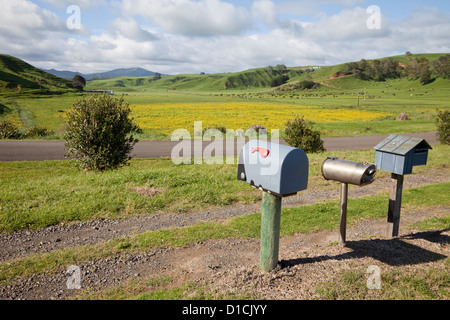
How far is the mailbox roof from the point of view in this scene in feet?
21.9

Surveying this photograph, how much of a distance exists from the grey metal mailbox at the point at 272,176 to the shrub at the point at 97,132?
9.06 meters

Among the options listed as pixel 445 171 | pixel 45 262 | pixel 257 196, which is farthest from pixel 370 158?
pixel 45 262

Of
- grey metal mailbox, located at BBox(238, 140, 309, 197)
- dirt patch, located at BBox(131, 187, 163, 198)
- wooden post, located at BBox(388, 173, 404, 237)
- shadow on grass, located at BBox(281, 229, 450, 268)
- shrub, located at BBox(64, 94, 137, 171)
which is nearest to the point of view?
grey metal mailbox, located at BBox(238, 140, 309, 197)

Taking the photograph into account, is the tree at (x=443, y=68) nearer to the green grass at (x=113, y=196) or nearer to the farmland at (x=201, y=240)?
the farmland at (x=201, y=240)

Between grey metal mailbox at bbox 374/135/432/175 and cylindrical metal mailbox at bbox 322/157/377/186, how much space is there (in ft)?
4.85

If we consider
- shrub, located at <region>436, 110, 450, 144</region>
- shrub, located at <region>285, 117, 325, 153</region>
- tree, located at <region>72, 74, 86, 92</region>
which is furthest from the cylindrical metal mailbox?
tree, located at <region>72, 74, 86, 92</region>

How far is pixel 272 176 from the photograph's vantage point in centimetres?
461

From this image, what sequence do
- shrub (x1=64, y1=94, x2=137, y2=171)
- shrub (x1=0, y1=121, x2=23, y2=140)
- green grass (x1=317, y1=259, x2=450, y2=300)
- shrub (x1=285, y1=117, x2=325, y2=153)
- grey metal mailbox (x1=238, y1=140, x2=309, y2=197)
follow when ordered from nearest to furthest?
1. grey metal mailbox (x1=238, y1=140, x2=309, y2=197)
2. green grass (x1=317, y1=259, x2=450, y2=300)
3. shrub (x1=64, y1=94, x2=137, y2=171)
4. shrub (x1=285, y1=117, x2=325, y2=153)
5. shrub (x1=0, y1=121, x2=23, y2=140)

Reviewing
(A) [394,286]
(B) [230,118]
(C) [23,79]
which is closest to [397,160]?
(A) [394,286]

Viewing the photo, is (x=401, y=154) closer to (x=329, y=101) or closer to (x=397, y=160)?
(x=397, y=160)

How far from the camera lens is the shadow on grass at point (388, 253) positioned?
5719 mm

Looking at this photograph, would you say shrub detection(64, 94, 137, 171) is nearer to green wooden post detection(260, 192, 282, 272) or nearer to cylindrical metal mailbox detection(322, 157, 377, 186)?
green wooden post detection(260, 192, 282, 272)
